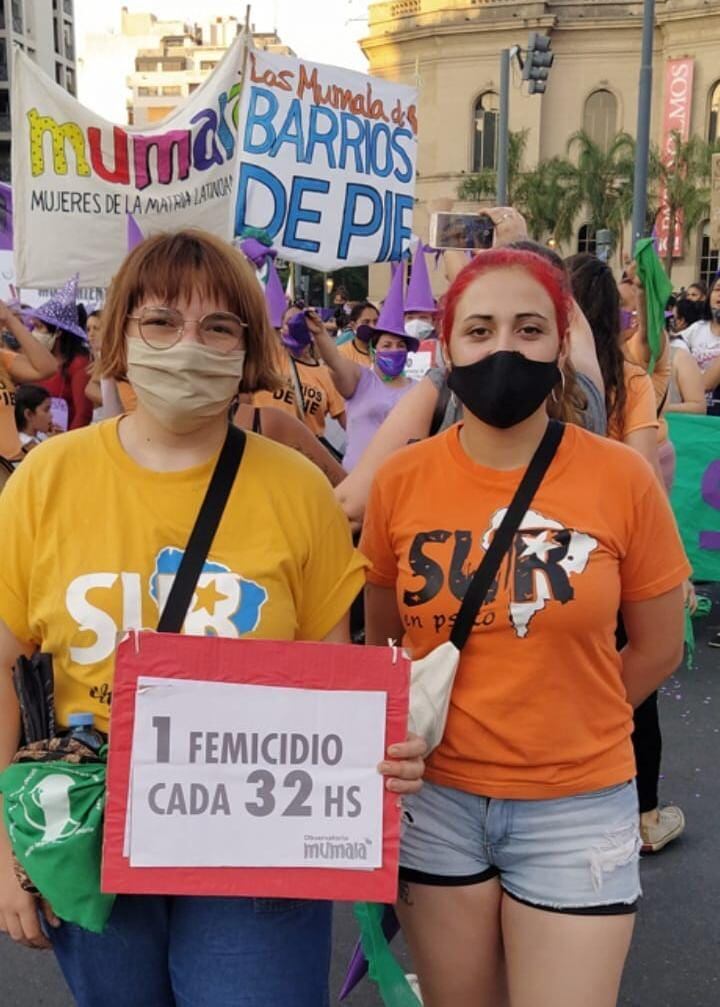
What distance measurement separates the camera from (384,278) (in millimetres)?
56531

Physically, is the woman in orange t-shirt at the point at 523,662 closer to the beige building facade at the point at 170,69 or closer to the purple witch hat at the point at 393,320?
the purple witch hat at the point at 393,320

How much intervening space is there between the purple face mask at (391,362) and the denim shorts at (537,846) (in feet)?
15.4

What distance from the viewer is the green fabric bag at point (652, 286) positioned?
13.1 ft

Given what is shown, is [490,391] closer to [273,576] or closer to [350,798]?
[273,576]

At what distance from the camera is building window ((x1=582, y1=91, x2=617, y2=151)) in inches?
2083

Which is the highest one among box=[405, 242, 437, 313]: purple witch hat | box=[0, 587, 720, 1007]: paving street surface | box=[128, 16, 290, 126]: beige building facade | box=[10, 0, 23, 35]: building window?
box=[128, 16, 290, 126]: beige building facade

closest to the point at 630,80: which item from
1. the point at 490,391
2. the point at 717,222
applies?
the point at 717,222

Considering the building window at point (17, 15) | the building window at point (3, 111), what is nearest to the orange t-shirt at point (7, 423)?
the building window at point (3, 111)

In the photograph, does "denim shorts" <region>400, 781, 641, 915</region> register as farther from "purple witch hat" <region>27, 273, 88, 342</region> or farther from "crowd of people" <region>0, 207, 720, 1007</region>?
"purple witch hat" <region>27, 273, 88, 342</region>

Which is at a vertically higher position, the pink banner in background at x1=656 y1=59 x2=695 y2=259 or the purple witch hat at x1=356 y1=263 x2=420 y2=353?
the pink banner in background at x1=656 y1=59 x2=695 y2=259

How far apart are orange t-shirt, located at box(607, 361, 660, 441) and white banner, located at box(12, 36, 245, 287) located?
3.29 m

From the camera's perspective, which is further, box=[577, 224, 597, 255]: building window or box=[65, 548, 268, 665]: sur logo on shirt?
box=[577, 224, 597, 255]: building window

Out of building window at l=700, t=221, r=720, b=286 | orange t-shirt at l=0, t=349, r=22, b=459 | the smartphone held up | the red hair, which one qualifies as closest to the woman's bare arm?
the red hair

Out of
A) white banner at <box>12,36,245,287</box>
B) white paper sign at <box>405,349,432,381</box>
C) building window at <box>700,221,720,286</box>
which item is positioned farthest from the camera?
building window at <box>700,221,720,286</box>
